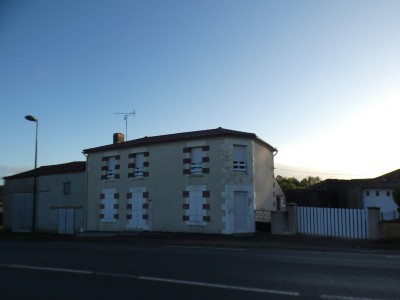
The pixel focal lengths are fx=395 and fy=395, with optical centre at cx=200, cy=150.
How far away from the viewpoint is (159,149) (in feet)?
77.8

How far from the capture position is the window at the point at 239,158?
2150cm

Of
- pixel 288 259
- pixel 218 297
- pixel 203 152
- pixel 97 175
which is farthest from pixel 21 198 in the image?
pixel 218 297

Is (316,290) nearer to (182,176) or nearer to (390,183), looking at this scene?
(182,176)

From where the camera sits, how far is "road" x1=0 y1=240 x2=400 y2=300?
6520mm

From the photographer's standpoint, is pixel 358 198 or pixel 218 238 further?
pixel 358 198

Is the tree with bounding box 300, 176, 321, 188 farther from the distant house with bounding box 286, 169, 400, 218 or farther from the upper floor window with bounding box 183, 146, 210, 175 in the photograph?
the upper floor window with bounding box 183, 146, 210, 175

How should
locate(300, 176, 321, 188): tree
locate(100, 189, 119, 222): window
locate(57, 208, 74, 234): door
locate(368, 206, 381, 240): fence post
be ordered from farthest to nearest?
1. locate(300, 176, 321, 188): tree
2. locate(57, 208, 74, 234): door
3. locate(100, 189, 119, 222): window
4. locate(368, 206, 381, 240): fence post

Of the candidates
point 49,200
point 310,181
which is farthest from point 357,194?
point 310,181

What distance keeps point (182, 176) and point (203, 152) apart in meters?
1.87

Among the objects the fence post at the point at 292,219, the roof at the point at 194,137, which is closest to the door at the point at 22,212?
the roof at the point at 194,137

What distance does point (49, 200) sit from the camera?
29734mm

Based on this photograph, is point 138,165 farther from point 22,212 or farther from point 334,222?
point 22,212

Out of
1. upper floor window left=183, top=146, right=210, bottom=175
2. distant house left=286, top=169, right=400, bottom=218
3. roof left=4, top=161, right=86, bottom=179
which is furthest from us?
distant house left=286, top=169, right=400, bottom=218

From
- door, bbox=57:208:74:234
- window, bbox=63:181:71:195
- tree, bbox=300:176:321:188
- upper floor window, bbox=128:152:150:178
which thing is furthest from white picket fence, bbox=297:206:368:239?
tree, bbox=300:176:321:188
